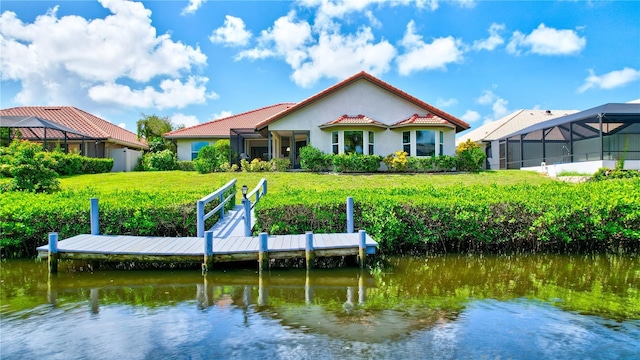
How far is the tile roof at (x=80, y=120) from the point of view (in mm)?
33375

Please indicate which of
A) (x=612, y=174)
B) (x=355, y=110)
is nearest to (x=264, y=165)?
(x=355, y=110)

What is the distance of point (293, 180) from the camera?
2294 cm

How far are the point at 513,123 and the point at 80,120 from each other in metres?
35.1

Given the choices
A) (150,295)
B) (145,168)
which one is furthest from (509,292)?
(145,168)

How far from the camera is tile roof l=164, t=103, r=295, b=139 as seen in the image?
33.2 metres

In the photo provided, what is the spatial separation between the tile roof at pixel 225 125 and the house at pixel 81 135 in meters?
3.72

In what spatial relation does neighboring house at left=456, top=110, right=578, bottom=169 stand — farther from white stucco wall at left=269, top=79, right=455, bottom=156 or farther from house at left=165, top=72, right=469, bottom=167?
white stucco wall at left=269, top=79, right=455, bottom=156

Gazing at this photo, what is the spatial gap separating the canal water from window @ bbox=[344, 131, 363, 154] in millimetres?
16352

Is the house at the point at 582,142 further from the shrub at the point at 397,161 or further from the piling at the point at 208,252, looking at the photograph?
the piling at the point at 208,252

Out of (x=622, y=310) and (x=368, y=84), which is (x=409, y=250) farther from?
(x=368, y=84)

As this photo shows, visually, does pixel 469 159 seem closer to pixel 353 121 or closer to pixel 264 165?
pixel 353 121

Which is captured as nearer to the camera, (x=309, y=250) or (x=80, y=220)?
(x=309, y=250)

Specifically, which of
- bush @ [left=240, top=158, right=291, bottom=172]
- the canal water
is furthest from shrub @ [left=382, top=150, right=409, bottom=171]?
the canal water

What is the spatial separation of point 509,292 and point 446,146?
19.8m
